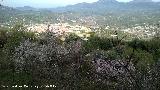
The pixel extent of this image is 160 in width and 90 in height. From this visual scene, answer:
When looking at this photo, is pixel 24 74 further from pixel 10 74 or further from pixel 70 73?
pixel 70 73

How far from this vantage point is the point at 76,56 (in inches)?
1025

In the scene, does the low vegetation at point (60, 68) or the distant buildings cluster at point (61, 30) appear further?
the distant buildings cluster at point (61, 30)

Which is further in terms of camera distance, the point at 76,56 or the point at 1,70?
the point at 1,70

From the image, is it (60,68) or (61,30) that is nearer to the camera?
(60,68)

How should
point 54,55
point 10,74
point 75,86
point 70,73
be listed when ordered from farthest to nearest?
point 54,55 < point 10,74 < point 70,73 < point 75,86

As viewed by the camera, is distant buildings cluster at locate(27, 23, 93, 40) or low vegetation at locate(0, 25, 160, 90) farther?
distant buildings cluster at locate(27, 23, 93, 40)

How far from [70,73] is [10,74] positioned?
9.19 m

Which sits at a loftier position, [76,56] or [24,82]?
[76,56]

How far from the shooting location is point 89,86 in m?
23.5

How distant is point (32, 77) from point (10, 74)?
3.36 meters

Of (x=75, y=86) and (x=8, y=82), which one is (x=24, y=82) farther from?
(x=75, y=86)

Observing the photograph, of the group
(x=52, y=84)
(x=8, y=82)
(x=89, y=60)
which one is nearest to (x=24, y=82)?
(x=8, y=82)

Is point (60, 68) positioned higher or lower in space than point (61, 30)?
higher

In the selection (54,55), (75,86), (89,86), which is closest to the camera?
(75,86)
